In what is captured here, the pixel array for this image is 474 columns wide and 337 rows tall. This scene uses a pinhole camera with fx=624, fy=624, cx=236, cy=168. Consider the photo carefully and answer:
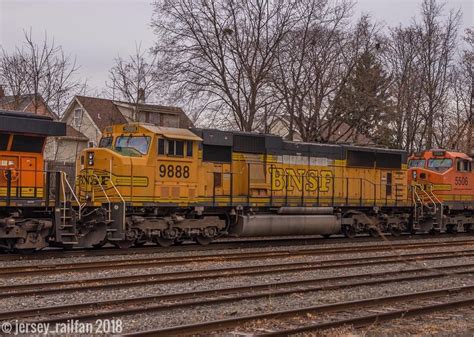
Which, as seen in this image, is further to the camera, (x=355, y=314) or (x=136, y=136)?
(x=136, y=136)

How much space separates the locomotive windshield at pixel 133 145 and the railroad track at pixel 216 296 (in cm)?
738

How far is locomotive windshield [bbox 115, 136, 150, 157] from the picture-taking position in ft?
58.1

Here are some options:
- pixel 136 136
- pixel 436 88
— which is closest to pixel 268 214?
pixel 136 136

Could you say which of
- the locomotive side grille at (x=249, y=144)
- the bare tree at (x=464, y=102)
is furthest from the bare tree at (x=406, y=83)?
the locomotive side grille at (x=249, y=144)

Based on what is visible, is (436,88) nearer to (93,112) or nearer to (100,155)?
(93,112)

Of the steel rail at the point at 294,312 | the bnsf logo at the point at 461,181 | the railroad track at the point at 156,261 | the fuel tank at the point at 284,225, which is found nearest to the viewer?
the steel rail at the point at 294,312

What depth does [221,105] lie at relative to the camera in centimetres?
3266

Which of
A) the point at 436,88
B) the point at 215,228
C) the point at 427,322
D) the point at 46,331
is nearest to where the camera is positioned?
the point at 46,331

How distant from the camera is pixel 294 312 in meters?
9.01

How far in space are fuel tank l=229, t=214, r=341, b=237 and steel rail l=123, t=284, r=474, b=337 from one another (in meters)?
8.96

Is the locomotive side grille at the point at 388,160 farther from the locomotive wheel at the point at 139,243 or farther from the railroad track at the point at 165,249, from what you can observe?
the locomotive wheel at the point at 139,243

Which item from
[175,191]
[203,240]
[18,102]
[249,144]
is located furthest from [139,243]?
[18,102]

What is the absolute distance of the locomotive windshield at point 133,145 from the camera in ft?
58.1

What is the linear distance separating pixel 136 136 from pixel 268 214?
538 centimetres
